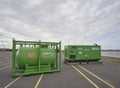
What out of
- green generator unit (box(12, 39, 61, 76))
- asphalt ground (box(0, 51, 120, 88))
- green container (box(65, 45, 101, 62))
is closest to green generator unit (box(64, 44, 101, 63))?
green container (box(65, 45, 101, 62))

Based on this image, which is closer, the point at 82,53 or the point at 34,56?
the point at 34,56

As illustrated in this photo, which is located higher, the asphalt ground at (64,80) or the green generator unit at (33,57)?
the green generator unit at (33,57)

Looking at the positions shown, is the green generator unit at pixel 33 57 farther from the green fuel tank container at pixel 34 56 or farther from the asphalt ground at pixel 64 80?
the asphalt ground at pixel 64 80

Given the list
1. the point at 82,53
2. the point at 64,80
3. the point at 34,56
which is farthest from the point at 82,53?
the point at 64,80

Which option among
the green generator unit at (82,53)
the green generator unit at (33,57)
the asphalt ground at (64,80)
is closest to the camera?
the asphalt ground at (64,80)

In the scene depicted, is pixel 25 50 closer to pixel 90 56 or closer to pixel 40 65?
pixel 40 65

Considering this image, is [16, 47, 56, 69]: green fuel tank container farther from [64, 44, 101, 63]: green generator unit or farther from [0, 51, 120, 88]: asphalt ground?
[64, 44, 101, 63]: green generator unit

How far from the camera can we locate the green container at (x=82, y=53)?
17750mm

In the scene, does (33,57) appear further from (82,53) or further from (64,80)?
(82,53)

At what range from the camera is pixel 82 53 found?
59.8 feet

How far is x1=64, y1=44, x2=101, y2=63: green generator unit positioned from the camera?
58.2 feet

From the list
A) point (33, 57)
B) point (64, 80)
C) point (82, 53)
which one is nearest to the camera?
point (64, 80)

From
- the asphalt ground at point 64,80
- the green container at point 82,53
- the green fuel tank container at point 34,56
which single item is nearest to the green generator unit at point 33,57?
the green fuel tank container at point 34,56

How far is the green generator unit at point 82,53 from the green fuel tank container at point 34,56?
21.9 feet
